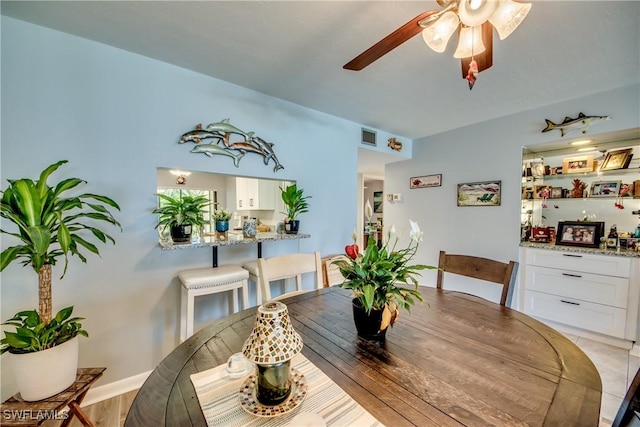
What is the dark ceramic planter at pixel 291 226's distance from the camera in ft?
8.03

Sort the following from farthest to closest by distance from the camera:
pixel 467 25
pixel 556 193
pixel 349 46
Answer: pixel 556 193 < pixel 349 46 < pixel 467 25

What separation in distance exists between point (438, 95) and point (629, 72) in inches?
55.1

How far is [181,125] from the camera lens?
1.96 metres

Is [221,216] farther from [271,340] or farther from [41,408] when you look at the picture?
[271,340]

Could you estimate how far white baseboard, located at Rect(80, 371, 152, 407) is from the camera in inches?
65.3

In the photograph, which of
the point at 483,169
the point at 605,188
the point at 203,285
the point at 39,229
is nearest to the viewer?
the point at 39,229

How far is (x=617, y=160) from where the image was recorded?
2568 mm

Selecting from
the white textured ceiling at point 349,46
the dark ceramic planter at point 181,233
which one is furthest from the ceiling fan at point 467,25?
the dark ceramic planter at point 181,233

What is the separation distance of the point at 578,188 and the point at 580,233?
534mm

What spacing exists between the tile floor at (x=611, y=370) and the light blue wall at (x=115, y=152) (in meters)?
2.82

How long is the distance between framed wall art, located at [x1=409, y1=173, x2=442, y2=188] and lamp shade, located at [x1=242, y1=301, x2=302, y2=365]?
11.3 feet

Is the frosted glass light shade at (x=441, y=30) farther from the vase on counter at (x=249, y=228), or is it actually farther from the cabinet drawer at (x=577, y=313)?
the cabinet drawer at (x=577, y=313)

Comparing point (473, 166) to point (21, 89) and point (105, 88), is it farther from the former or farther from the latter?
point (21, 89)

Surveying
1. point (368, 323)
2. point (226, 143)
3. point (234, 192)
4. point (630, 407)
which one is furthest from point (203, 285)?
point (630, 407)
